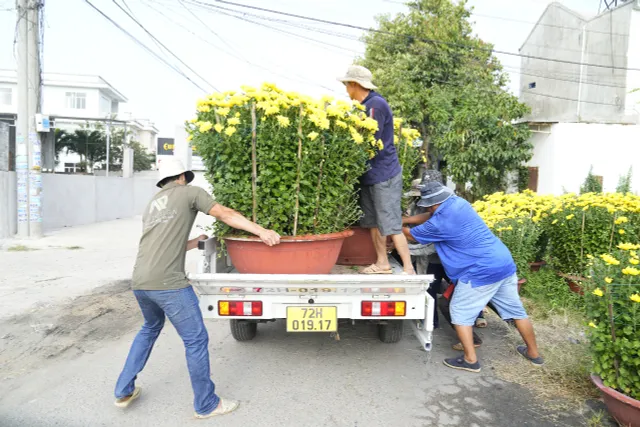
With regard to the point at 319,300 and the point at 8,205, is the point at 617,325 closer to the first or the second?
the point at 319,300

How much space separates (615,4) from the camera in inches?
700

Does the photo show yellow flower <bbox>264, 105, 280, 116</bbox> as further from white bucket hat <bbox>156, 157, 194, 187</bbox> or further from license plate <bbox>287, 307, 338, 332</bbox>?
license plate <bbox>287, 307, 338, 332</bbox>

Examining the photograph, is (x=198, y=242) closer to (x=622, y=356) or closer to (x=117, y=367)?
(x=117, y=367)

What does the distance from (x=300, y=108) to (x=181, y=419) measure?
2.18 meters

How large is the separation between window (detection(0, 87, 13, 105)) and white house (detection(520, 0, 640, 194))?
140 feet

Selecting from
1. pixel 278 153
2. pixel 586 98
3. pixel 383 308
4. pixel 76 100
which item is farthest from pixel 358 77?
pixel 76 100

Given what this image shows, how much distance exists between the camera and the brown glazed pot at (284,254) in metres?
3.43

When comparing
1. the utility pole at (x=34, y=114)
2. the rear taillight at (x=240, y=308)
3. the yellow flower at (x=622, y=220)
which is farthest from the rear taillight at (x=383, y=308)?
the utility pole at (x=34, y=114)

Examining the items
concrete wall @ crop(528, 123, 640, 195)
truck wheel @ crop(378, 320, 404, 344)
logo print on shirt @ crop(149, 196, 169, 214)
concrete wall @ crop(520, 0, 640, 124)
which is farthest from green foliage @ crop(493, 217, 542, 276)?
concrete wall @ crop(520, 0, 640, 124)

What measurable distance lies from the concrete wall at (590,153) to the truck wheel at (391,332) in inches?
482

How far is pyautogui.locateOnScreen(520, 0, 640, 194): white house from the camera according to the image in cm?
1458

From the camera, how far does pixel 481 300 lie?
155 inches

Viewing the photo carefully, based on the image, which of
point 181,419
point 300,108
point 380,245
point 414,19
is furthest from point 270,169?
point 414,19

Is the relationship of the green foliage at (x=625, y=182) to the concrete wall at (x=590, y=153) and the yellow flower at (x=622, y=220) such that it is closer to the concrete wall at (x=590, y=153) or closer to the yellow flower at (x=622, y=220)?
the concrete wall at (x=590, y=153)
